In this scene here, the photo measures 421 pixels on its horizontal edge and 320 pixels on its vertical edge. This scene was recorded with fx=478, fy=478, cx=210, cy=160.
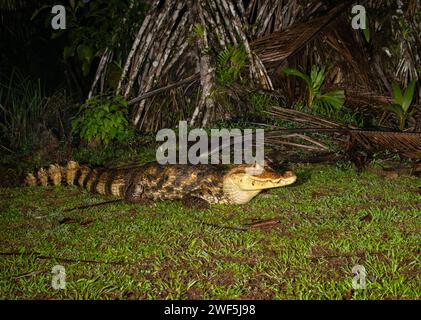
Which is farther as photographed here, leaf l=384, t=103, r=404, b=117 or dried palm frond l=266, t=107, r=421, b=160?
leaf l=384, t=103, r=404, b=117

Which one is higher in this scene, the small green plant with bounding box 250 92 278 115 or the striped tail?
the small green plant with bounding box 250 92 278 115

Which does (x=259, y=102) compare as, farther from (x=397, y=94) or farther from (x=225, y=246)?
(x=225, y=246)

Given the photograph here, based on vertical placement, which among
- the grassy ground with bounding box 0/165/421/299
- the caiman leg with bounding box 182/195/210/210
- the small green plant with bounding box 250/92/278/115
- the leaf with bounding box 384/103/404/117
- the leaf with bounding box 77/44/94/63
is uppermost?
the leaf with bounding box 77/44/94/63

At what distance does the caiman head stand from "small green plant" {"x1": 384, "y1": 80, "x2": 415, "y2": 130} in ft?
10.3

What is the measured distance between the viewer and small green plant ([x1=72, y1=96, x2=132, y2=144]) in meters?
7.06

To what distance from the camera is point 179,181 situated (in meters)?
5.08

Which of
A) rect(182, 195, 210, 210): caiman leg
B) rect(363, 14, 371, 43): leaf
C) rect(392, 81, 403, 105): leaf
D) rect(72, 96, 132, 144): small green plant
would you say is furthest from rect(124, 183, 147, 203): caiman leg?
rect(363, 14, 371, 43): leaf

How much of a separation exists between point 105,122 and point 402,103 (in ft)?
14.4

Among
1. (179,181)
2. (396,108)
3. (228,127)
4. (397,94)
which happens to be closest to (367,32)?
(397,94)

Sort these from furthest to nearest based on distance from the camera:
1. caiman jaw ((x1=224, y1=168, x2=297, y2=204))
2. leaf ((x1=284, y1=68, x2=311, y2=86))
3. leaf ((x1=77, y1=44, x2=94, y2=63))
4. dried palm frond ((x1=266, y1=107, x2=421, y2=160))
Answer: leaf ((x1=77, y1=44, x2=94, y2=63)), leaf ((x1=284, y1=68, x2=311, y2=86)), dried palm frond ((x1=266, y1=107, x2=421, y2=160)), caiman jaw ((x1=224, y1=168, x2=297, y2=204))

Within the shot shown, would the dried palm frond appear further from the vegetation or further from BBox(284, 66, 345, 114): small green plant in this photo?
BBox(284, 66, 345, 114): small green plant

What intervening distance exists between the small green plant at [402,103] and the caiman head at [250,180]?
3146mm

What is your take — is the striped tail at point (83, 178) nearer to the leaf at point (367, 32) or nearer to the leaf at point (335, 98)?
the leaf at point (335, 98)
